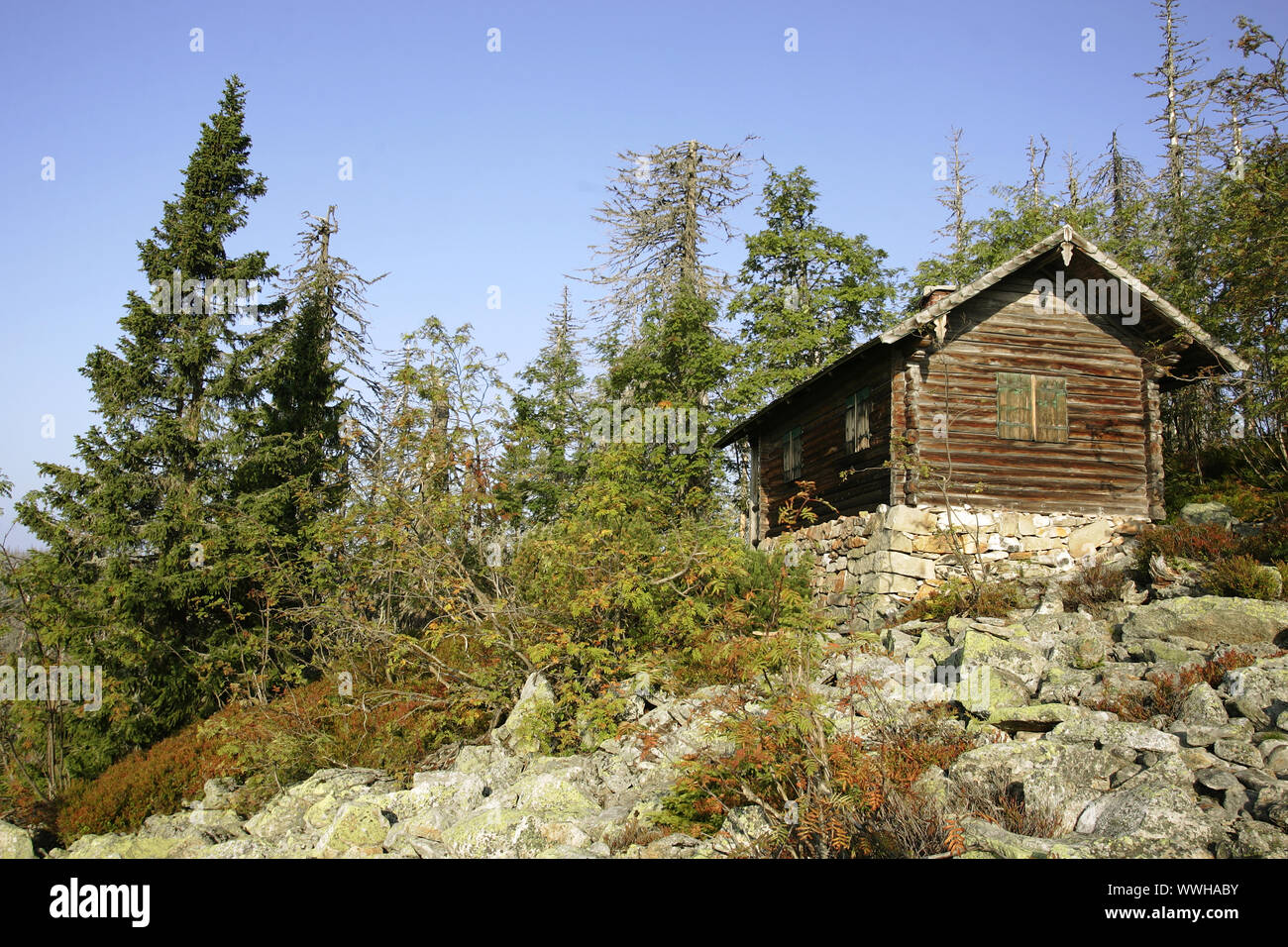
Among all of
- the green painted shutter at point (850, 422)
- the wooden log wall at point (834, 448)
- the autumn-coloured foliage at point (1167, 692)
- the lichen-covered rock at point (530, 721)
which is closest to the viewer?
the autumn-coloured foliage at point (1167, 692)

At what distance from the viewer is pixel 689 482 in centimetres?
2320

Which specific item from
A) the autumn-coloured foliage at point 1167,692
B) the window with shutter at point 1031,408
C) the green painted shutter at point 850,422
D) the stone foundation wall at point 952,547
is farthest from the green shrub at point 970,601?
the autumn-coloured foliage at point 1167,692

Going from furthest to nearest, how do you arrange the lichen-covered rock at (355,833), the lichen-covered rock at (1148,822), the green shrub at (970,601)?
the green shrub at (970,601) → the lichen-covered rock at (355,833) → the lichen-covered rock at (1148,822)

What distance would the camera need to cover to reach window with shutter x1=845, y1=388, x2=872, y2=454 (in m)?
16.2

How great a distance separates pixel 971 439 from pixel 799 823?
11369mm

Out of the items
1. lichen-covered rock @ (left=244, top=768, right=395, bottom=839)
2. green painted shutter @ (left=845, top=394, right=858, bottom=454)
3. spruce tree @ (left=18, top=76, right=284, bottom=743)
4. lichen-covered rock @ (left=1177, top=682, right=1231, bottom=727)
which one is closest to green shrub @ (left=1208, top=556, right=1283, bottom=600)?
lichen-covered rock @ (left=1177, top=682, right=1231, bottom=727)

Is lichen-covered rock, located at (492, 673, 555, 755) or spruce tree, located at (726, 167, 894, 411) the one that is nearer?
lichen-covered rock, located at (492, 673, 555, 755)

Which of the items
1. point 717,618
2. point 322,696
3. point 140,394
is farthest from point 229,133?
point 717,618

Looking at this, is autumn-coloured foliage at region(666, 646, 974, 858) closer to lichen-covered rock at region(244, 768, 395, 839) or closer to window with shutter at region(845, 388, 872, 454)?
lichen-covered rock at region(244, 768, 395, 839)

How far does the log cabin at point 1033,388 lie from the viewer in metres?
15.0

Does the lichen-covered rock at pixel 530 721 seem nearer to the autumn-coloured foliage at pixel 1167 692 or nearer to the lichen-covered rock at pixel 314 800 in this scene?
the lichen-covered rock at pixel 314 800

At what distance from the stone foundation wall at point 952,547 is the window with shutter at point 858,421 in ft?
5.46

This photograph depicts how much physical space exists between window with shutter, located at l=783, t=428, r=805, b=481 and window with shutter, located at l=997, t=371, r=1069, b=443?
5.07 metres

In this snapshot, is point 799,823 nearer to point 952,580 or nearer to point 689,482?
point 952,580
